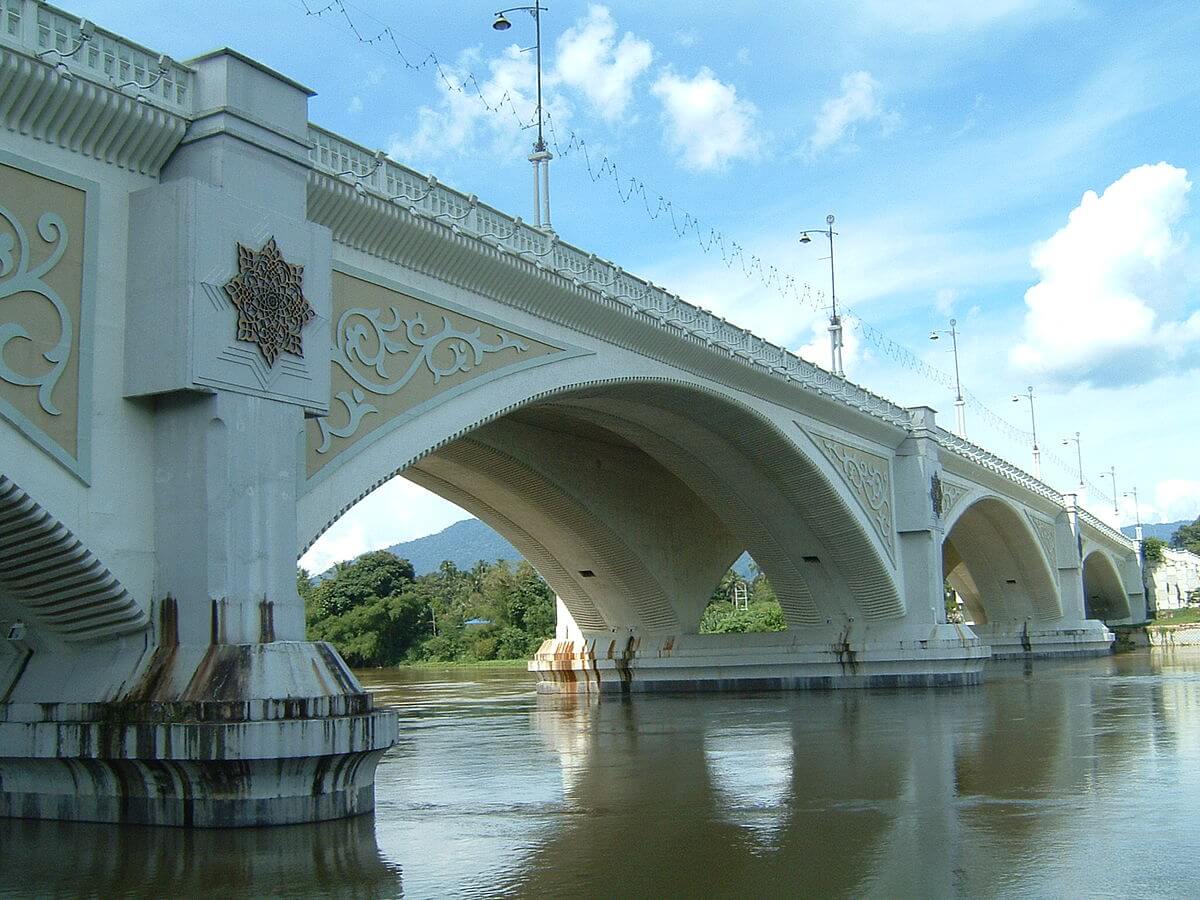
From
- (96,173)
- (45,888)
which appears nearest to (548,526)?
(96,173)

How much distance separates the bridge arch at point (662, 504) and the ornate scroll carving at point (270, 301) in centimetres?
1049

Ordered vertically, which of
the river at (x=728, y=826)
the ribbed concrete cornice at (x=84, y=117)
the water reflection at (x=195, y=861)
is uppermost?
the ribbed concrete cornice at (x=84, y=117)

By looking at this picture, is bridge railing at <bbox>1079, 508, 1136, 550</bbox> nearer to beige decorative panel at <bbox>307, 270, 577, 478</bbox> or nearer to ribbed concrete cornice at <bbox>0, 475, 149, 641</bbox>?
beige decorative panel at <bbox>307, 270, 577, 478</bbox>

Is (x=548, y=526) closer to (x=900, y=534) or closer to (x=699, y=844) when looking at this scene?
(x=900, y=534)

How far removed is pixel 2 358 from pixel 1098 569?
75872 mm

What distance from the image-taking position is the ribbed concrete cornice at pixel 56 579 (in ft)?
33.8

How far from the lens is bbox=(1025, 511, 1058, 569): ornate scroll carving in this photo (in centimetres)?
5224

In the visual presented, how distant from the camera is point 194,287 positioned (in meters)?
11.3

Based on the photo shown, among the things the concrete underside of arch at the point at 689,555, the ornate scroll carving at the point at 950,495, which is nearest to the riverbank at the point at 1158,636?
the ornate scroll carving at the point at 950,495

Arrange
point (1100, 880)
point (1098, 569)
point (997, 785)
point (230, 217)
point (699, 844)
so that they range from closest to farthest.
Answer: point (1100, 880)
point (699, 844)
point (230, 217)
point (997, 785)
point (1098, 569)

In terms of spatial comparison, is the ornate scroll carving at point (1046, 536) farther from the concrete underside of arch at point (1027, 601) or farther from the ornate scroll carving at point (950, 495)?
the ornate scroll carving at point (950, 495)

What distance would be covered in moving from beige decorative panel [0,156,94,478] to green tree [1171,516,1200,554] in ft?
437

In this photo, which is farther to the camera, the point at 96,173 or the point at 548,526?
the point at 548,526

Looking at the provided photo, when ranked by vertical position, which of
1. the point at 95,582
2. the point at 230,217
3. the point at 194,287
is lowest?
the point at 95,582
